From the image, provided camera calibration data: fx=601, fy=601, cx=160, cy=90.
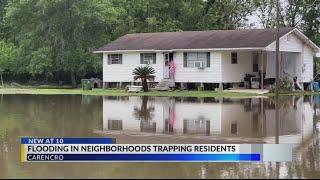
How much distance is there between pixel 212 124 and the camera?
1862cm

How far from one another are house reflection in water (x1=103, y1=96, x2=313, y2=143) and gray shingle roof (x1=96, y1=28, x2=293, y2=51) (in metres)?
11.2

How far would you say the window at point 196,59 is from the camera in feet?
129

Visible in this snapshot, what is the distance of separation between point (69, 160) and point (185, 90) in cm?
2912

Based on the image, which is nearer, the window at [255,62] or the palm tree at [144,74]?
the palm tree at [144,74]

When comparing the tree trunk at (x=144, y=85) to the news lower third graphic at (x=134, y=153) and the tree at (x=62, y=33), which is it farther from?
the news lower third graphic at (x=134, y=153)

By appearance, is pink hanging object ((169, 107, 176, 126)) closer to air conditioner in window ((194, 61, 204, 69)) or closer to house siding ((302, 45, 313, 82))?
air conditioner in window ((194, 61, 204, 69))

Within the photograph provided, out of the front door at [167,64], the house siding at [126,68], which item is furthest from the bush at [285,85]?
the house siding at [126,68]

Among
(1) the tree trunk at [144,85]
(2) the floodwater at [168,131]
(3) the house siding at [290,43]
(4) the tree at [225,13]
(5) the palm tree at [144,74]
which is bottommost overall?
(2) the floodwater at [168,131]

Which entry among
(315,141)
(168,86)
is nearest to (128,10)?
(168,86)

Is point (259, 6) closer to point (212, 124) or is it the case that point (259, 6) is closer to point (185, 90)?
point (185, 90)

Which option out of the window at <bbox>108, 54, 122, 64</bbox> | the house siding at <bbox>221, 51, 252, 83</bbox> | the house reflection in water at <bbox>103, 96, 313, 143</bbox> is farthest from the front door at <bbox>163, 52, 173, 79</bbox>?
the house reflection in water at <bbox>103, 96, 313, 143</bbox>

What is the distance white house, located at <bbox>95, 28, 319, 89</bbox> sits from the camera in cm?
3862

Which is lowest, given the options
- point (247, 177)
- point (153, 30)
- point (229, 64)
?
point (247, 177)

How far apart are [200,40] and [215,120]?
21.2 m
